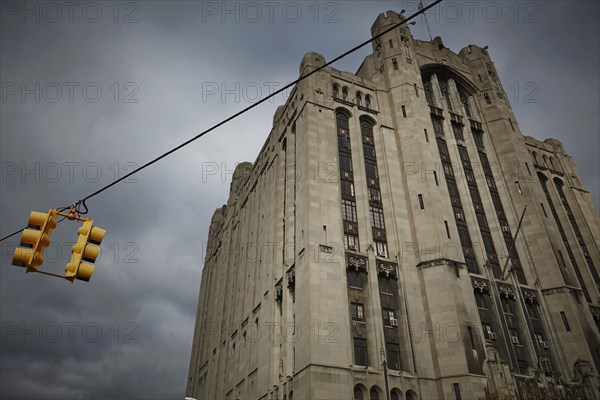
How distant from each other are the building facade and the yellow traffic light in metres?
20.9

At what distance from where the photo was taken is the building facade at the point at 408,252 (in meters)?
29.5

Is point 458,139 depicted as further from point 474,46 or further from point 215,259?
point 215,259

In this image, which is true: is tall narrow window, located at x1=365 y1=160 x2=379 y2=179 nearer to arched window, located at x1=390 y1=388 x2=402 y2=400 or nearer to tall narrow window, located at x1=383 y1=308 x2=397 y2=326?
tall narrow window, located at x1=383 y1=308 x2=397 y2=326

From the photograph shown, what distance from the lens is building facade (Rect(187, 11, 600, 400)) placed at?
96.7ft

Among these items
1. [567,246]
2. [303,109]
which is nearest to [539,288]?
[567,246]

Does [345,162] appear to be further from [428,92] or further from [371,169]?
[428,92]

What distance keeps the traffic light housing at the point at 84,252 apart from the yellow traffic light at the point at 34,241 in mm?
737

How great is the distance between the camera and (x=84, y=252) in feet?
31.5

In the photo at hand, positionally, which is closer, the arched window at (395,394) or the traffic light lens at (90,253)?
the traffic light lens at (90,253)

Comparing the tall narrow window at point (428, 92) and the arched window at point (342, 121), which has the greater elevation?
the tall narrow window at point (428, 92)

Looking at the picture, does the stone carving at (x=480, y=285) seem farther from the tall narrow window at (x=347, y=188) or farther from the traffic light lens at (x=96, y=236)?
the traffic light lens at (x=96, y=236)

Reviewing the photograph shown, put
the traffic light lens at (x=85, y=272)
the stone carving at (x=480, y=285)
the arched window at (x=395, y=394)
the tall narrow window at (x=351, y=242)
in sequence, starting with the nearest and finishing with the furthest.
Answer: the traffic light lens at (x=85, y=272) → the arched window at (x=395, y=394) → the stone carving at (x=480, y=285) → the tall narrow window at (x=351, y=242)

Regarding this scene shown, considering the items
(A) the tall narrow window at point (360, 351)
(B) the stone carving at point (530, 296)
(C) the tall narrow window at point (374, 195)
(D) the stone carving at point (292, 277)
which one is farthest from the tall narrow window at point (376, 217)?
(B) the stone carving at point (530, 296)

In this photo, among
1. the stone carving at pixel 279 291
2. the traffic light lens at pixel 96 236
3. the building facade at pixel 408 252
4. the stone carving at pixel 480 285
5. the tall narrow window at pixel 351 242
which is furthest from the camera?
the stone carving at pixel 279 291
